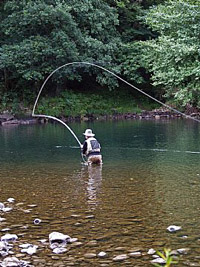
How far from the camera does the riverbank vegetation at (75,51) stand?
31.1 meters

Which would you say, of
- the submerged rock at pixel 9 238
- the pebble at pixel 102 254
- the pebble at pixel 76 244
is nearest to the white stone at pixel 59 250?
the pebble at pixel 76 244

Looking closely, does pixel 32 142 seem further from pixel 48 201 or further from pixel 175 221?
pixel 175 221

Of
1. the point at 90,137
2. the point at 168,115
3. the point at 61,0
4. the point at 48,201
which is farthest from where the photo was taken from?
the point at 168,115

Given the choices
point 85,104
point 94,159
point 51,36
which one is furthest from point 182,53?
point 85,104

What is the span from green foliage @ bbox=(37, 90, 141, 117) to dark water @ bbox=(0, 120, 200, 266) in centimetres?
1689

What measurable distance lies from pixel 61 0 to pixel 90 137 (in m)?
21.2

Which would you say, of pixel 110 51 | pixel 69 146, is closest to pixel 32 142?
pixel 69 146

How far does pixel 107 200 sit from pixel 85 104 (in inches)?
1054

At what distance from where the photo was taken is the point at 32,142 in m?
19.3

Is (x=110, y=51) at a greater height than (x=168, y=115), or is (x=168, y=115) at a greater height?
(x=110, y=51)

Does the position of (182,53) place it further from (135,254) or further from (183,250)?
(135,254)

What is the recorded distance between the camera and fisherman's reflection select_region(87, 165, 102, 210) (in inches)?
347

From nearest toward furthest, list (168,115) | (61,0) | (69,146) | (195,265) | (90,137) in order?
(195,265) → (90,137) → (69,146) → (61,0) → (168,115)

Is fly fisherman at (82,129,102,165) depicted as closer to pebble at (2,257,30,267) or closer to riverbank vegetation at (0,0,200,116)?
pebble at (2,257,30,267)
